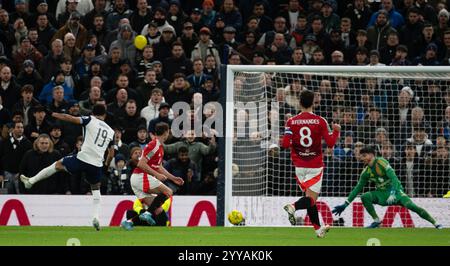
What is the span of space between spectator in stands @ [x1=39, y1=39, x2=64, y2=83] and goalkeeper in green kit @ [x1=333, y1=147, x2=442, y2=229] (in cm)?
689

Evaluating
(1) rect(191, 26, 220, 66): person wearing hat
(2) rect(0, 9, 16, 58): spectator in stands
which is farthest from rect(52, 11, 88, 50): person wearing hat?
(1) rect(191, 26, 220, 66): person wearing hat

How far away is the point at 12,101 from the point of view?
67.5 feet

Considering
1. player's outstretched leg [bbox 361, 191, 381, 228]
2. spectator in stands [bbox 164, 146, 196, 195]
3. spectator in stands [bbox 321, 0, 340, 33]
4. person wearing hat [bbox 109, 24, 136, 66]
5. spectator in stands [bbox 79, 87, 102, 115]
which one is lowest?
player's outstretched leg [bbox 361, 191, 381, 228]

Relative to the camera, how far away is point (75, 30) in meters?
22.0

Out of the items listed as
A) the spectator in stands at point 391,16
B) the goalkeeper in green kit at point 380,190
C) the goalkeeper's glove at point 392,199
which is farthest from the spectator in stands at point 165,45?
the goalkeeper's glove at point 392,199

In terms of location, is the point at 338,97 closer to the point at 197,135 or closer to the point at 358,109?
the point at 358,109

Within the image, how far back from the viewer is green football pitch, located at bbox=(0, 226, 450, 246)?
13.4m

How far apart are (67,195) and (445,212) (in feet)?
22.0

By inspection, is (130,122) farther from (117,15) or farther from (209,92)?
(117,15)

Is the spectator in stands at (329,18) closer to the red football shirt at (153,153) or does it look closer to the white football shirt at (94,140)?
the red football shirt at (153,153)

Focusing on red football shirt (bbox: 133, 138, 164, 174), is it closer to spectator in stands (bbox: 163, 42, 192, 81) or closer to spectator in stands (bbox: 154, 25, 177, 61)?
spectator in stands (bbox: 163, 42, 192, 81)

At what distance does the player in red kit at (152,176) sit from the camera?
53.8 ft

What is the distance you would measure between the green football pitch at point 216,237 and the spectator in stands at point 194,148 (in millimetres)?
2730

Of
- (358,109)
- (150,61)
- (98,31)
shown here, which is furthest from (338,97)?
(98,31)
